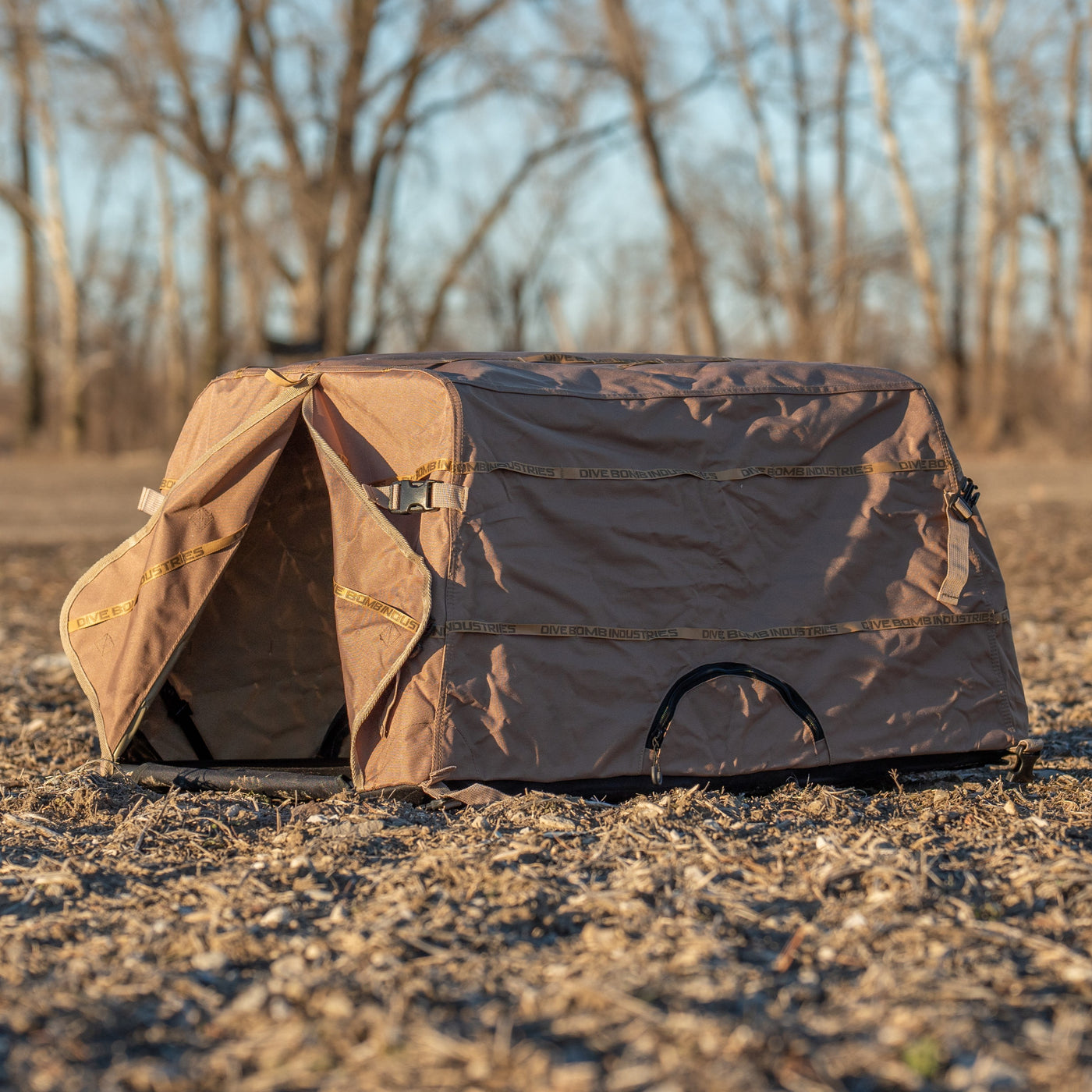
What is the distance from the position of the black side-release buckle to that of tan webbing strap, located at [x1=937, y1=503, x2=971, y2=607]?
0.03ft

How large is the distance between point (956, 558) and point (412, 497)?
180 centimetres

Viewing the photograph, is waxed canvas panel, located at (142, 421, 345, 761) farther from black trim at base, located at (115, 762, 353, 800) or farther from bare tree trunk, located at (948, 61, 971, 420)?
bare tree trunk, located at (948, 61, 971, 420)

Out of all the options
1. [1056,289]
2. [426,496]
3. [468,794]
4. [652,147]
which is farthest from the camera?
[1056,289]

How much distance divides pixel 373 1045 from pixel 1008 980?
49.5 inches

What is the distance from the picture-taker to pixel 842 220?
20344 millimetres

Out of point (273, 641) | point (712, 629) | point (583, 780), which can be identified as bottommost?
point (583, 780)

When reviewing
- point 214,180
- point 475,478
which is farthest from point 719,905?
point 214,180

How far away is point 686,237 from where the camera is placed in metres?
17.0

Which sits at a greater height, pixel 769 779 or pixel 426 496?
pixel 426 496

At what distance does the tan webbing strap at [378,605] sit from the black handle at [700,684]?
795mm

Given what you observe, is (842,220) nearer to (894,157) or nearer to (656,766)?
(894,157)

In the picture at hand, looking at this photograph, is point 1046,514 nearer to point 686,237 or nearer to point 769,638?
point 686,237

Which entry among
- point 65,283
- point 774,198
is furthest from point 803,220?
point 65,283

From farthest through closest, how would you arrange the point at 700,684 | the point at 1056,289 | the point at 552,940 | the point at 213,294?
the point at 1056,289 < the point at 213,294 < the point at 700,684 < the point at 552,940
